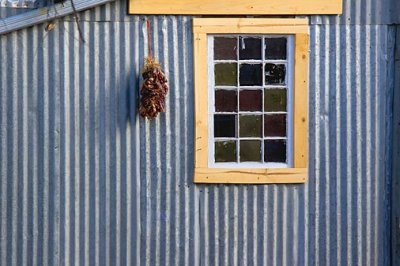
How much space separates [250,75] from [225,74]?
0.25 metres

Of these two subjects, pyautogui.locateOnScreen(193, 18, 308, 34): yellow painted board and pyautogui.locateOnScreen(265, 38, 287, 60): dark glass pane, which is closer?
pyautogui.locateOnScreen(193, 18, 308, 34): yellow painted board

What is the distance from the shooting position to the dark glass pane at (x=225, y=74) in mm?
6879

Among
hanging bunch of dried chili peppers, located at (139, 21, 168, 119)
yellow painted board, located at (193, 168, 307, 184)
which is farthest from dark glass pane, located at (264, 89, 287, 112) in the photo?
hanging bunch of dried chili peppers, located at (139, 21, 168, 119)

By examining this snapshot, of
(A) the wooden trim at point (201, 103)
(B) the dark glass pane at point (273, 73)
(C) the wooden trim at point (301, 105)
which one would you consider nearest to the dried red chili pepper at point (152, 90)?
(A) the wooden trim at point (201, 103)

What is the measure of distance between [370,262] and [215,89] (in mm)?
2340

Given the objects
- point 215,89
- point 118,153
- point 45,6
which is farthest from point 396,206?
point 45,6

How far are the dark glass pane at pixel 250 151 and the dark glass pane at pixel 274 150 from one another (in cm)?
7

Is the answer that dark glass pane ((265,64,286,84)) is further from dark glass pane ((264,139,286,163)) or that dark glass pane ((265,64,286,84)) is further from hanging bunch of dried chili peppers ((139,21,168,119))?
hanging bunch of dried chili peppers ((139,21,168,119))

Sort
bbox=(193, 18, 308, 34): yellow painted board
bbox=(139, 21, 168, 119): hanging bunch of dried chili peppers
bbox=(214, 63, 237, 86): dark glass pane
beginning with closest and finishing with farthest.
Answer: bbox=(139, 21, 168, 119): hanging bunch of dried chili peppers
bbox=(193, 18, 308, 34): yellow painted board
bbox=(214, 63, 237, 86): dark glass pane

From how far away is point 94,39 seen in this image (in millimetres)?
6809

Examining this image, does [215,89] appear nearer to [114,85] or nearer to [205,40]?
[205,40]

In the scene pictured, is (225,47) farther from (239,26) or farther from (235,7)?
(235,7)

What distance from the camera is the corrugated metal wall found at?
6.80 metres

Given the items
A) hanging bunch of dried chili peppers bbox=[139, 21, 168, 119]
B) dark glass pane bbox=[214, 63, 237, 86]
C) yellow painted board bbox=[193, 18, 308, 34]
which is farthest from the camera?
dark glass pane bbox=[214, 63, 237, 86]
